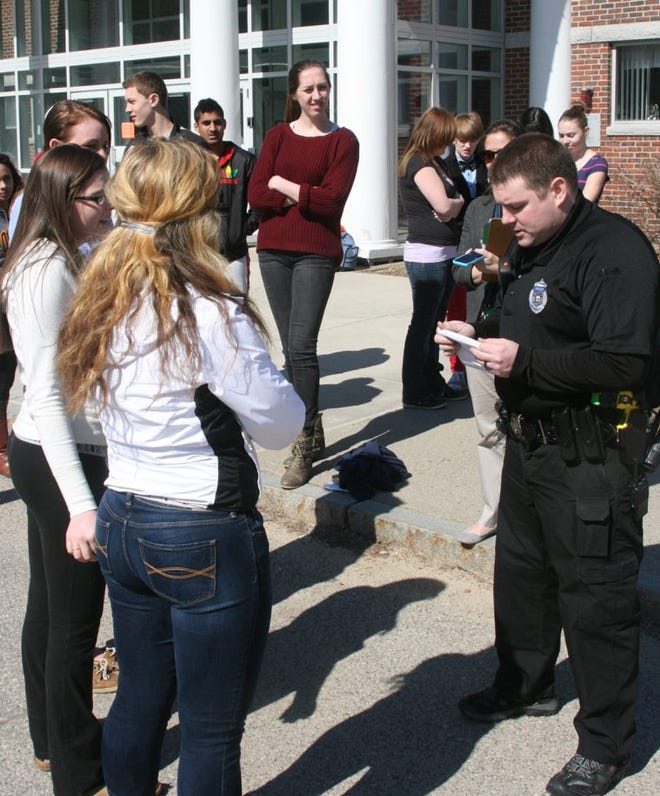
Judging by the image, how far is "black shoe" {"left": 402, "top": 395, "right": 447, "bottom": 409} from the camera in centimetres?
728

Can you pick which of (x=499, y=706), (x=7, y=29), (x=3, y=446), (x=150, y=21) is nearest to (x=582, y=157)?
(x=3, y=446)

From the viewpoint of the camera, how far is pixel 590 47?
16.8m

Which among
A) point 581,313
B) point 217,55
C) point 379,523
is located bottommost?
point 379,523

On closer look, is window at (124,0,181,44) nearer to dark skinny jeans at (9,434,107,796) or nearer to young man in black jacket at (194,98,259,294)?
young man in black jacket at (194,98,259,294)

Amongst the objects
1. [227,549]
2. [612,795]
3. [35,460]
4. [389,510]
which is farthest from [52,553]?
[389,510]

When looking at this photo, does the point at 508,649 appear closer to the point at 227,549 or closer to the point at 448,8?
the point at 227,549

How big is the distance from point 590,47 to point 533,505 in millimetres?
15116

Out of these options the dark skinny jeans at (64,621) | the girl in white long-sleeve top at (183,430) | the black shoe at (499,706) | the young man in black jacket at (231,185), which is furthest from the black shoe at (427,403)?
the girl in white long-sleeve top at (183,430)

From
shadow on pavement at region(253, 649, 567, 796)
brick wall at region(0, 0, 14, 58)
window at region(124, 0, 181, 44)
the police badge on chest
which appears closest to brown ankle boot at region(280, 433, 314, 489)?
shadow on pavement at region(253, 649, 567, 796)

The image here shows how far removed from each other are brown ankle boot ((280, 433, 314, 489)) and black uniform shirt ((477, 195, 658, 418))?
8.78ft

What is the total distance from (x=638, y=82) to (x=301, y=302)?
12818mm

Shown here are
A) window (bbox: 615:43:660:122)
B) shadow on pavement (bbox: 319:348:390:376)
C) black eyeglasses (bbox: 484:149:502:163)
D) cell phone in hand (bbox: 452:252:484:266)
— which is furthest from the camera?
window (bbox: 615:43:660:122)

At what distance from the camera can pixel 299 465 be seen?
5.82 metres

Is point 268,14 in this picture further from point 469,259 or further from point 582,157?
point 469,259
